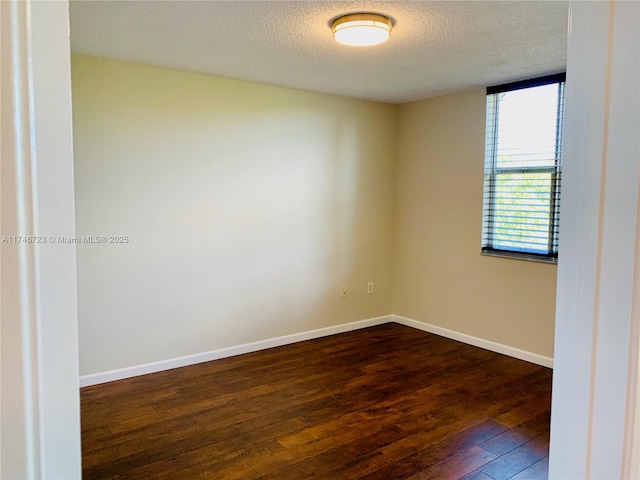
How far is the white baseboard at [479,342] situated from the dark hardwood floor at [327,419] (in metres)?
0.12

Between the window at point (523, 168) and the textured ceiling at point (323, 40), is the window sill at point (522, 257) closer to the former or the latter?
the window at point (523, 168)

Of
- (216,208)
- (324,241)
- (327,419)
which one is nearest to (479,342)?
(324,241)

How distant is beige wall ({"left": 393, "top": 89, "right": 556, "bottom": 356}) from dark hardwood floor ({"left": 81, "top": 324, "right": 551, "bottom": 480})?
399 mm

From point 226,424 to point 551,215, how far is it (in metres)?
2.83

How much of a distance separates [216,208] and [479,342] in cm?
262

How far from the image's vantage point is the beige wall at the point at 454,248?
12.8 ft

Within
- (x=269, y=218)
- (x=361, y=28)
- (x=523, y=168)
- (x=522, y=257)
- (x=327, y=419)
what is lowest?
(x=327, y=419)

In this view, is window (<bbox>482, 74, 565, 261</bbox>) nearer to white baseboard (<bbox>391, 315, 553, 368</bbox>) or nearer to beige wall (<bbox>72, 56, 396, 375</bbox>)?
white baseboard (<bbox>391, 315, 553, 368</bbox>)

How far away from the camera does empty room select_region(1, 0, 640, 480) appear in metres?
0.62

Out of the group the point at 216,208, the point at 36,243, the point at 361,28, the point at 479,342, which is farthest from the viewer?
the point at 479,342

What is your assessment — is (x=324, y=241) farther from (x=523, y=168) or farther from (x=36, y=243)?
(x=36, y=243)

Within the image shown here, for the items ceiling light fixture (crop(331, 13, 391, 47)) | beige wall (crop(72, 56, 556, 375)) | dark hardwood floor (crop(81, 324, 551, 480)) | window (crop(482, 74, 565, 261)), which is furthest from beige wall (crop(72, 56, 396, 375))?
ceiling light fixture (crop(331, 13, 391, 47))

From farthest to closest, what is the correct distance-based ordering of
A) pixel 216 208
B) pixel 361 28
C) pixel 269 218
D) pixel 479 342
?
pixel 479 342
pixel 269 218
pixel 216 208
pixel 361 28

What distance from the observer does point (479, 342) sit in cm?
426
